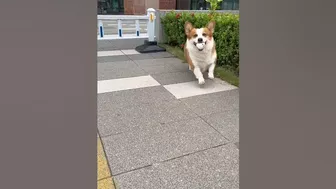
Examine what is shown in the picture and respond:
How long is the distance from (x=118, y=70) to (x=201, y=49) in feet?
Answer: 7.41

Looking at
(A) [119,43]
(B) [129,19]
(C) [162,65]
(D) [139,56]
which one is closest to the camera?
(C) [162,65]

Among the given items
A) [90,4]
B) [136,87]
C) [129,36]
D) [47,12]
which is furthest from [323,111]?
[129,36]

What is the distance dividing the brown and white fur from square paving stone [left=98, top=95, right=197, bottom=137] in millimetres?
1163

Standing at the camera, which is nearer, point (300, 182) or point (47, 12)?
point (47, 12)

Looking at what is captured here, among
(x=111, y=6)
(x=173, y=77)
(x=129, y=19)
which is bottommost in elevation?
(x=173, y=77)

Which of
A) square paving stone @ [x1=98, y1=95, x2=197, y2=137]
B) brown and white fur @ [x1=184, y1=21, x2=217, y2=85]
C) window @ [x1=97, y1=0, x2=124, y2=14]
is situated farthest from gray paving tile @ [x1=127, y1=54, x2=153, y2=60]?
window @ [x1=97, y1=0, x2=124, y2=14]

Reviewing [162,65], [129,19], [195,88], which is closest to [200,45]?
[195,88]

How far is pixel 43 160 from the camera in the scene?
3.40 ft

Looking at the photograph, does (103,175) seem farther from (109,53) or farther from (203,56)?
(109,53)

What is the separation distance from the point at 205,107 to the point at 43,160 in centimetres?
307

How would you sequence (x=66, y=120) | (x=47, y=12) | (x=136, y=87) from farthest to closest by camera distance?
(x=136, y=87), (x=66, y=120), (x=47, y=12)

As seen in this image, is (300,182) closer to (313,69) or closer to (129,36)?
(313,69)

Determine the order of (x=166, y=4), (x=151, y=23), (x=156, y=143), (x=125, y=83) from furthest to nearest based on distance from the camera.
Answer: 1. (x=166, y=4)
2. (x=151, y=23)
3. (x=125, y=83)
4. (x=156, y=143)

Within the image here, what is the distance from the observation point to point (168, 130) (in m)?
3.19
